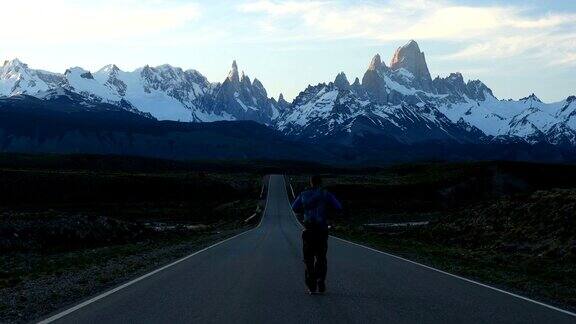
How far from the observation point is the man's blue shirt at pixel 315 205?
15.3 m

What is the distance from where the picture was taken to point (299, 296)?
47.3 feet

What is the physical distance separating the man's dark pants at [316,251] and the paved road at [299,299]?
491mm

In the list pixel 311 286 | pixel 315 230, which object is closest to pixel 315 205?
pixel 315 230

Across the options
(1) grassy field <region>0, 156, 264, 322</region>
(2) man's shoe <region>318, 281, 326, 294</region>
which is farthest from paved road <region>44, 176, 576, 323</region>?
(1) grassy field <region>0, 156, 264, 322</region>

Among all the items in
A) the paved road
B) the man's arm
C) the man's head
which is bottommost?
the paved road

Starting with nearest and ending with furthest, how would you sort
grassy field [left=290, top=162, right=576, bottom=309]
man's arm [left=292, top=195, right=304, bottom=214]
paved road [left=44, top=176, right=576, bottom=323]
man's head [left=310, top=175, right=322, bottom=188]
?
1. paved road [left=44, top=176, right=576, bottom=323]
2. man's arm [left=292, top=195, right=304, bottom=214]
3. man's head [left=310, top=175, right=322, bottom=188]
4. grassy field [left=290, top=162, right=576, bottom=309]

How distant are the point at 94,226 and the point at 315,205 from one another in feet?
103

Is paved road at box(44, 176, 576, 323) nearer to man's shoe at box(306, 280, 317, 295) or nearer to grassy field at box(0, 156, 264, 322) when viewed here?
man's shoe at box(306, 280, 317, 295)

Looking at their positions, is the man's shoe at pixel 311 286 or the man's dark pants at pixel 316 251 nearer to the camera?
the man's shoe at pixel 311 286

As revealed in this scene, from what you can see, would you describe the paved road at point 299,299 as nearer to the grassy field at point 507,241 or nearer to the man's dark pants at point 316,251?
the man's dark pants at point 316,251

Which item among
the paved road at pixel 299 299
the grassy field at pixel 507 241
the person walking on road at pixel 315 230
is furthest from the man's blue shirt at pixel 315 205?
the grassy field at pixel 507 241

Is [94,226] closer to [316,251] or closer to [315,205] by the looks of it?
[315,205]

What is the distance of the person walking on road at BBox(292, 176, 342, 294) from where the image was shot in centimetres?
1493

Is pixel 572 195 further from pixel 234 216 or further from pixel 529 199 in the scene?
pixel 234 216
